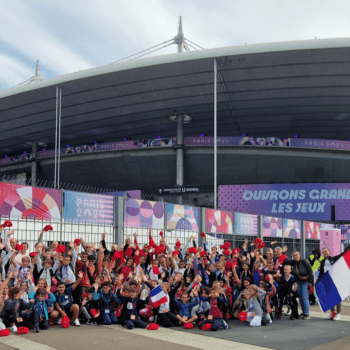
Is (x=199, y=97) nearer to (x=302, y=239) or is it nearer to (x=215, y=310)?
(x=302, y=239)

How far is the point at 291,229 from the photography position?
22.6m

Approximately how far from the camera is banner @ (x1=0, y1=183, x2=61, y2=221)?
1049cm

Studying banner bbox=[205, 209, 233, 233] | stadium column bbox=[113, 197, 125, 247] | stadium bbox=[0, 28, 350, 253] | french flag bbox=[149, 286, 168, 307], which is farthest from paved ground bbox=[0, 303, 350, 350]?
stadium bbox=[0, 28, 350, 253]

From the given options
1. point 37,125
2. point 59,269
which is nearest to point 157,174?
point 37,125

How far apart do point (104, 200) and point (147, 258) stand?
2.27m

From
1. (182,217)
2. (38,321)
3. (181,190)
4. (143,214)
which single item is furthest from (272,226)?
(181,190)

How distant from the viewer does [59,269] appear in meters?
9.53

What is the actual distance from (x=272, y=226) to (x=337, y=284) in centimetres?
1333

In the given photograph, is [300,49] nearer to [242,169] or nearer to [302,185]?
[302,185]

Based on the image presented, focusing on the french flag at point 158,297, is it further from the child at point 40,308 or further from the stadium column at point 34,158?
the stadium column at point 34,158

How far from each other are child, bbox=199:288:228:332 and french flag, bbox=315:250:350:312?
2087 millimetres

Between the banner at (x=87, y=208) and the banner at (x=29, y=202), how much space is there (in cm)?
30

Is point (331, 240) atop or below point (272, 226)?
below

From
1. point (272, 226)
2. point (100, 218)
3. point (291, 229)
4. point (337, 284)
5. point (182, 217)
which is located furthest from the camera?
point (291, 229)
